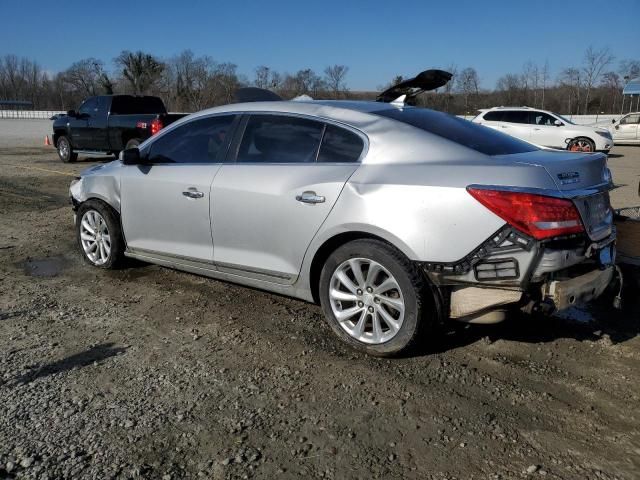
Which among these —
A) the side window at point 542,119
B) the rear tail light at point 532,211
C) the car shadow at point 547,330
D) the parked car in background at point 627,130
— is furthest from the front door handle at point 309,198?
the parked car in background at point 627,130

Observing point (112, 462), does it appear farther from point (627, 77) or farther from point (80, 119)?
point (627, 77)

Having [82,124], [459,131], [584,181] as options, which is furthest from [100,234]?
[82,124]

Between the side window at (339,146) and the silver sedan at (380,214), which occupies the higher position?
the side window at (339,146)

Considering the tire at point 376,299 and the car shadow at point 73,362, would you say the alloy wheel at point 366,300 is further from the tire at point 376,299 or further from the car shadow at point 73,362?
the car shadow at point 73,362

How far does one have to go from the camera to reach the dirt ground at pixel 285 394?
2.61m

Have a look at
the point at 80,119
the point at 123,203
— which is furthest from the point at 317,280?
the point at 80,119

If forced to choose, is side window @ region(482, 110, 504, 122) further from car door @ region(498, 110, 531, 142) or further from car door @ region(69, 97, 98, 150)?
car door @ region(69, 97, 98, 150)

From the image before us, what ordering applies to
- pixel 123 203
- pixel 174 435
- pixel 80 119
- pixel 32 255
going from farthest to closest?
pixel 80 119, pixel 32 255, pixel 123 203, pixel 174 435

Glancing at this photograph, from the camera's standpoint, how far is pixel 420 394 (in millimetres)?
3225

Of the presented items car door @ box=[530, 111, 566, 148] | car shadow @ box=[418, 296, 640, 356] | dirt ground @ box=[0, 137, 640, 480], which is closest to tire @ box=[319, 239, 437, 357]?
dirt ground @ box=[0, 137, 640, 480]

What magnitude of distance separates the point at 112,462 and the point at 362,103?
2.96 metres

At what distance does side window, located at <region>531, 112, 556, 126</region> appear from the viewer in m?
19.3

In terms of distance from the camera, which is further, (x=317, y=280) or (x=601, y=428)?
(x=317, y=280)

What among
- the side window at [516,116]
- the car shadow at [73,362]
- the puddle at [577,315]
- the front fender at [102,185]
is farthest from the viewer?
the side window at [516,116]
